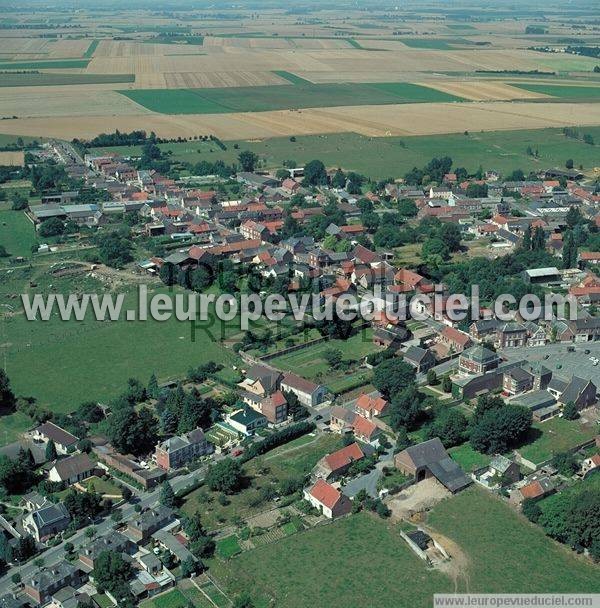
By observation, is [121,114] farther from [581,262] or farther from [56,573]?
[56,573]

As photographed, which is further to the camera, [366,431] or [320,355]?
[320,355]

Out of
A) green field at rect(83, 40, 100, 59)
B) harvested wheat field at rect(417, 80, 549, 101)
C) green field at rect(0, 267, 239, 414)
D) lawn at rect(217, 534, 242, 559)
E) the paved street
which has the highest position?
green field at rect(83, 40, 100, 59)

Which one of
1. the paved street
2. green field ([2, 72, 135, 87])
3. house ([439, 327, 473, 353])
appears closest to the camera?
the paved street

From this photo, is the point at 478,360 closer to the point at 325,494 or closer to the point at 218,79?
the point at 325,494

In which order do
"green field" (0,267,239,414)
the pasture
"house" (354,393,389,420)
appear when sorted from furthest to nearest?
the pasture
"green field" (0,267,239,414)
"house" (354,393,389,420)

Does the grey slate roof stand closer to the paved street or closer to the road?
the road

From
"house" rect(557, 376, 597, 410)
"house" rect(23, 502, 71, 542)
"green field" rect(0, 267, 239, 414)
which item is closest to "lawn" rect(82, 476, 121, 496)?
"house" rect(23, 502, 71, 542)

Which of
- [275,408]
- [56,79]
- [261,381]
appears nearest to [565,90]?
[56,79]
